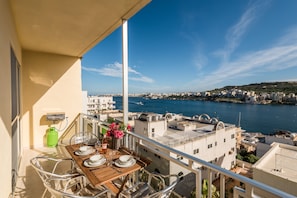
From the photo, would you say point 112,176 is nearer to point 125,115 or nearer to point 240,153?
point 125,115

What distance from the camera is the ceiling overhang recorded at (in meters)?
1.95

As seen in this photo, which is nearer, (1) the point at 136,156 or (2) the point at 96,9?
(1) the point at 136,156

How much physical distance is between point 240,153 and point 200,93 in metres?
28.0

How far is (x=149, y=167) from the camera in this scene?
A: 3.02 metres

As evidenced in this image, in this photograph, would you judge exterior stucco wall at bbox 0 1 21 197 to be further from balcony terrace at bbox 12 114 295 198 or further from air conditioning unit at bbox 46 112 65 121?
air conditioning unit at bbox 46 112 65 121

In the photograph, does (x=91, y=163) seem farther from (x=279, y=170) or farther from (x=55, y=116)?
(x=279, y=170)

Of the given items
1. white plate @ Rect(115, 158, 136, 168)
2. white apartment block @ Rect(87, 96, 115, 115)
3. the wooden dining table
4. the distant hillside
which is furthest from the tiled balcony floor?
the distant hillside

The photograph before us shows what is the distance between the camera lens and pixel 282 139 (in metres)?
13.5

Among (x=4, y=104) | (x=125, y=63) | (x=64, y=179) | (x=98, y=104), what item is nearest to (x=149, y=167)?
(x=64, y=179)

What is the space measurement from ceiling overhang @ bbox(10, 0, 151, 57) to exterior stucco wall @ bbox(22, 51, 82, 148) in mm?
956

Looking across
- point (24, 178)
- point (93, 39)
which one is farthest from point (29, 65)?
point (24, 178)

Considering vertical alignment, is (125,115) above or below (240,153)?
above

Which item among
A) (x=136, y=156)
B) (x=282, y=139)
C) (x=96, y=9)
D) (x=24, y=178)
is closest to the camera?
(x=136, y=156)

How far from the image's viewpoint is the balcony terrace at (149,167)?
95cm
